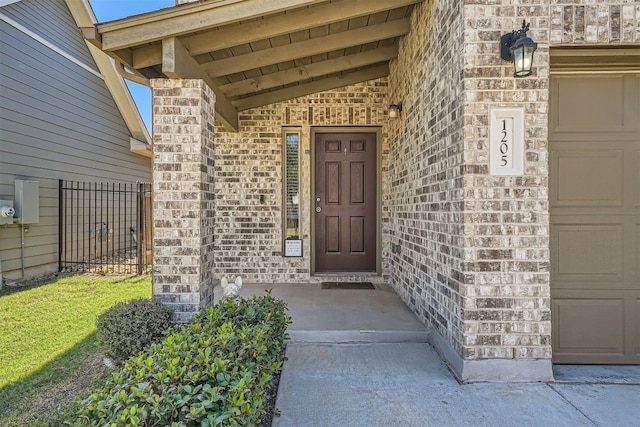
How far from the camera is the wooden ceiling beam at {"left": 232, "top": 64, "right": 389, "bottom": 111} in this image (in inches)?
200

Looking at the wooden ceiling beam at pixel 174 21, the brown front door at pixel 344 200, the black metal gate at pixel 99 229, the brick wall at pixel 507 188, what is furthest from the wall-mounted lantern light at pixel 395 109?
the black metal gate at pixel 99 229

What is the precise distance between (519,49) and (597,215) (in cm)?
137

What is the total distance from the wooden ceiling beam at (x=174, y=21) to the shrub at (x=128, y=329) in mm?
2128

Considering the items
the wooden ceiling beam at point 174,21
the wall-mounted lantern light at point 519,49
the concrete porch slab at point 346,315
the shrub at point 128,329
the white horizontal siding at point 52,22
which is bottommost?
the concrete porch slab at point 346,315

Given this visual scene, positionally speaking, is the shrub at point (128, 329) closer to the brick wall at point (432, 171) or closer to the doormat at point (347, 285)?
the brick wall at point (432, 171)

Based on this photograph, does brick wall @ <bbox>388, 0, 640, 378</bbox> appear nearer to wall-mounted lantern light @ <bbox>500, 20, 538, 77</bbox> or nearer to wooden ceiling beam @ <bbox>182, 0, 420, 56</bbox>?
wall-mounted lantern light @ <bbox>500, 20, 538, 77</bbox>

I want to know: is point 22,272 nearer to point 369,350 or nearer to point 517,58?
point 369,350

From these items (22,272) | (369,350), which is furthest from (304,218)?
(22,272)

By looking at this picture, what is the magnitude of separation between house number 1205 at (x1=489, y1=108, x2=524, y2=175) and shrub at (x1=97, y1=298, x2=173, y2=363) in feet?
8.85

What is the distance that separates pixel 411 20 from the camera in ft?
13.2

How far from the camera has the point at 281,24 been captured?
3361 millimetres

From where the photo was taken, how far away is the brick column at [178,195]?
314 cm

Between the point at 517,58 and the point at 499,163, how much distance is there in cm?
70

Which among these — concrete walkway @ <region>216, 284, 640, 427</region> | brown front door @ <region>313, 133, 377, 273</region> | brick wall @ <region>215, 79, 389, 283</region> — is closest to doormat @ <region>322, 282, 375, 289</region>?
brown front door @ <region>313, 133, 377, 273</region>
